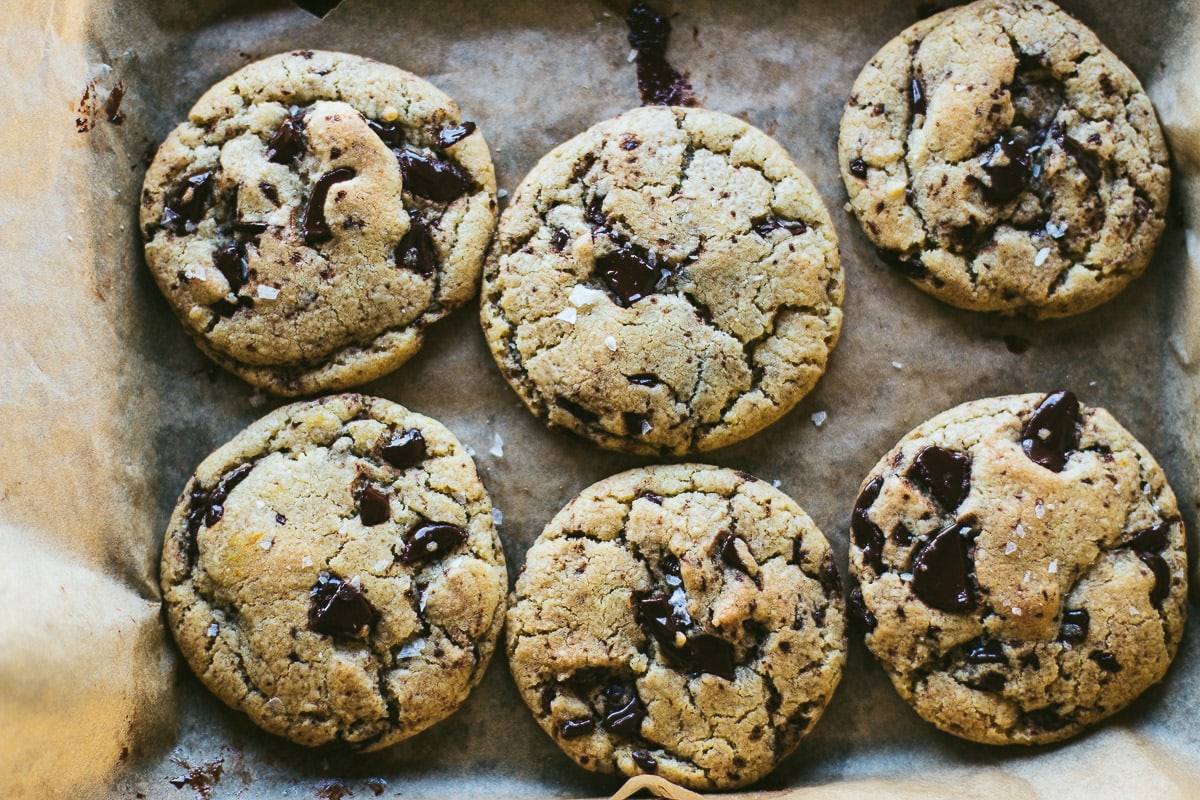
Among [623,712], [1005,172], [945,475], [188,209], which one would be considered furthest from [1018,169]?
[188,209]

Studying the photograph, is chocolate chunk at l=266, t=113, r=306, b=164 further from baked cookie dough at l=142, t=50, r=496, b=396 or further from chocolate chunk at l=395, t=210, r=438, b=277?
chocolate chunk at l=395, t=210, r=438, b=277

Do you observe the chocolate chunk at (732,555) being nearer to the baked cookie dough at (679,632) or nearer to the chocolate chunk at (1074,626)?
the baked cookie dough at (679,632)

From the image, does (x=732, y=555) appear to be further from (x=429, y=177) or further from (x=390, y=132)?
(x=390, y=132)

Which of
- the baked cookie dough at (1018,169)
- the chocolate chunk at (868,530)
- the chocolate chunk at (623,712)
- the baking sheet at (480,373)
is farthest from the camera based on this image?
the baked cookie dough at (1018,169)

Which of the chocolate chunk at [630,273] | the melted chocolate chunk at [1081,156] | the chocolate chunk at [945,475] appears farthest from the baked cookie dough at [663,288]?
the melted chocolate chunk at [1081,156]

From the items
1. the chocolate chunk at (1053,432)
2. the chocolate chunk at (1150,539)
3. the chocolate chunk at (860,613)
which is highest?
the chocolate chunk at (1053,432)

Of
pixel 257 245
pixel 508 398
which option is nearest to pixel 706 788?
pixel 508 398
